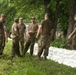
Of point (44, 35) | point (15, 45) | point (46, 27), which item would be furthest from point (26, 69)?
point (46, 27)

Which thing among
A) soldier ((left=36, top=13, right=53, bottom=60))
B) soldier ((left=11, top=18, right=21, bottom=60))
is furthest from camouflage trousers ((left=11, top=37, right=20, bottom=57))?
soldier ((left=36, top=13, right=53, bottom=60))

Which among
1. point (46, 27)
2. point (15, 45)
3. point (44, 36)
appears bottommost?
point (15, 45)

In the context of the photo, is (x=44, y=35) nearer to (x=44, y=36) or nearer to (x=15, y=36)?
(x=44, y=36)

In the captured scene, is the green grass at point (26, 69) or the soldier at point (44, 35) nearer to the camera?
the green grass at point (26, 69)

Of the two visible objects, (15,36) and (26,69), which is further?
(15,36)

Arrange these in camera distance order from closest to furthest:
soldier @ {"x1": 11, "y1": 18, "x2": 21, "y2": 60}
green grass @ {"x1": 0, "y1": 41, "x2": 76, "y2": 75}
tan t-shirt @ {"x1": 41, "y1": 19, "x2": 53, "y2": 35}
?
green grass @ {"x1": 0, "y1": 41, "x2": 76, "y2": 75}, soldier @ {"x1": 11, "y1": 18, "x2": 21, "y2": 60}, tan t-shirt @ {"x1": 41, "y1": 19, "x2": 53, "y2": 35}

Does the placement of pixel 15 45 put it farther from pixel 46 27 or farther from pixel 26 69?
pixel 26 69

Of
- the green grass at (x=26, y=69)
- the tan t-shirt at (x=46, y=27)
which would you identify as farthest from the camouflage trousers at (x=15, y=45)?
the tan t-shirt at (x=46, y=27)

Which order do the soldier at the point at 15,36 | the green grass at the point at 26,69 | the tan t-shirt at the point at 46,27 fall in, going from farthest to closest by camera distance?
the tan t-shirt at the point at 46,27, the soldier at the point at 15,36, the green grass at the point at 26,69

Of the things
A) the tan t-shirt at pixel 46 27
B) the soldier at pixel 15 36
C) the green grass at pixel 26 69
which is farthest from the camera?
the tan t-shirt at pixel 46 27

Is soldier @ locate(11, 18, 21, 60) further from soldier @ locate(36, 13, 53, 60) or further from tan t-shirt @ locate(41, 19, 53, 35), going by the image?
tan t-shirt @ locate(41, 19, 53, 35)

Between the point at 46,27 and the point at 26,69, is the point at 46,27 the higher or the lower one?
the higher one

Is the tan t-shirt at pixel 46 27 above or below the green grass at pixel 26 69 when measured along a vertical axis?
above

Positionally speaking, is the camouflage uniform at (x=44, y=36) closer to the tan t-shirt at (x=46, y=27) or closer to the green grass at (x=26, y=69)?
the tan t-shirt at (x=46, y=27)
